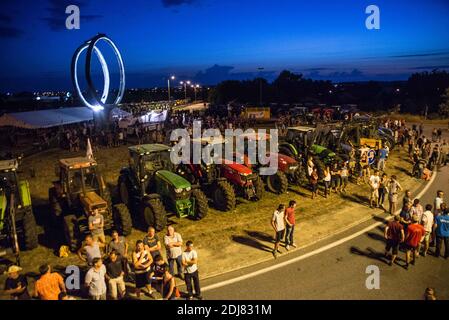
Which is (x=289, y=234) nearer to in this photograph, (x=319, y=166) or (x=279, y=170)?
(x=279, y=170)

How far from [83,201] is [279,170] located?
757cm

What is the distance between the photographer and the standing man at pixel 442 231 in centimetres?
815

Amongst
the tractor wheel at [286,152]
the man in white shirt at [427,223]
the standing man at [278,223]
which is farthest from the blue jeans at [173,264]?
the tractor wheel at [286,152]

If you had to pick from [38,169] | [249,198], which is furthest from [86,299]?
[38,169]

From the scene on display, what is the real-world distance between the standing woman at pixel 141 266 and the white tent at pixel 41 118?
23.6 m

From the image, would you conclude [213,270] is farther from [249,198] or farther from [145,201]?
[249,198]

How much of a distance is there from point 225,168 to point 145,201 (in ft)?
11.2

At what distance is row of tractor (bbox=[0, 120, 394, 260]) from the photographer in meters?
8.84

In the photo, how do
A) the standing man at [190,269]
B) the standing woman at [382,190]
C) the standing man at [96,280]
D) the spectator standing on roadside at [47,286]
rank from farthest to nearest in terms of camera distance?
the standing woman at [382,190] < the standing man at [190,269] < the standing man at [96,280] < the spectator standing on roadside at [47,286]

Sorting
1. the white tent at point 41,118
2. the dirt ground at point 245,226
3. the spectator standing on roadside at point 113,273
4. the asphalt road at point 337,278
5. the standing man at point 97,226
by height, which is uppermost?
the white tent at point 41,118

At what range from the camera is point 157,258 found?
684 centimetres

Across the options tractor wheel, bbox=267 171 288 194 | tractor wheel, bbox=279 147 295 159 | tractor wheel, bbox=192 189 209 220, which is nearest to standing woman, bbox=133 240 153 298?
tractor wheel, bbox=192 189 209 220

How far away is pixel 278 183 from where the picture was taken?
13.3 metres

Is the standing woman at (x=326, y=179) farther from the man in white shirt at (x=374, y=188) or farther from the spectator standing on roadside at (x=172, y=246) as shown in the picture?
the spectator standing on roadside at (x=172, y=246)
